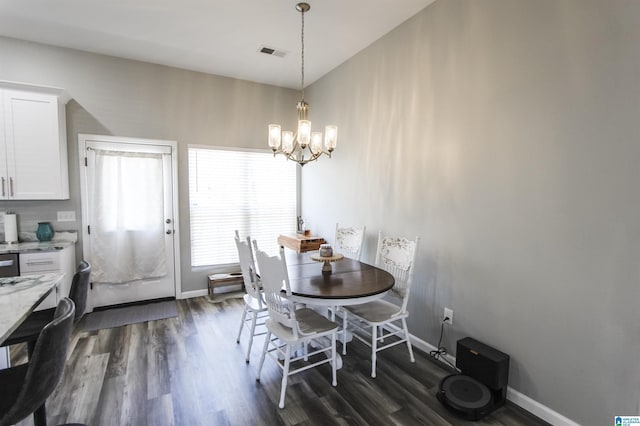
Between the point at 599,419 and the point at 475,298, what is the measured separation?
936mm

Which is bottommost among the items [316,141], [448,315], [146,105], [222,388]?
[222,388]

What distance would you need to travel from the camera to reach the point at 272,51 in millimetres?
3703

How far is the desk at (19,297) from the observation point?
1397 mm

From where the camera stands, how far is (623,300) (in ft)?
5.69

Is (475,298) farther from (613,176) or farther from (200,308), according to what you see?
(200,308)

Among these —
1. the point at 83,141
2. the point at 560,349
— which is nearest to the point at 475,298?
the point at 560,349

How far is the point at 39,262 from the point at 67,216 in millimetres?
695

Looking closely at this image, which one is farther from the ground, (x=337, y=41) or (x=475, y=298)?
(x=337, y=41)

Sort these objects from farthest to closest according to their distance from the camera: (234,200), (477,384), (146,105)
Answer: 1. (234,200)
2. (146,105)
3. (477,384)

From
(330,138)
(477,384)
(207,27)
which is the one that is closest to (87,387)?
(330,138)

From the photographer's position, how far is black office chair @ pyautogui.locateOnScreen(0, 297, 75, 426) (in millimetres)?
1242

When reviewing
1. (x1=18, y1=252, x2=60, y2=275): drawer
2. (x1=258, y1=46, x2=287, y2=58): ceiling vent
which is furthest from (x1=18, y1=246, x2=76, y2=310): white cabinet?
(x1=258, y1=46, x2=287, y2=58): ceiling vent

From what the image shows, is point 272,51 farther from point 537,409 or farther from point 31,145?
point 537,409

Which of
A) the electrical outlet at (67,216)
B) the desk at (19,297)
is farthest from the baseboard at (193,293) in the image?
the desk at (19,297)
